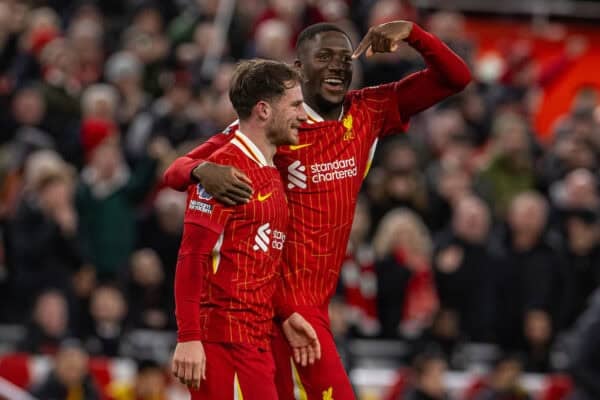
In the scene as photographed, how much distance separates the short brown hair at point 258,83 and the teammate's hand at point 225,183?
35 centimetres

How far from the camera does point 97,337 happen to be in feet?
35.8

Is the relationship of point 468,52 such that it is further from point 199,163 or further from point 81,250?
point 199,163

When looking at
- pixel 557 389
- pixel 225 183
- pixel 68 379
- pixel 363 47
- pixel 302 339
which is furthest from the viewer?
pixel 557 389

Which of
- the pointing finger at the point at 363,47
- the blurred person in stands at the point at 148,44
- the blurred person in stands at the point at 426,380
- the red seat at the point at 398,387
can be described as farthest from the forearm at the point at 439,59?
the blurred person in stands at the point at 148,44

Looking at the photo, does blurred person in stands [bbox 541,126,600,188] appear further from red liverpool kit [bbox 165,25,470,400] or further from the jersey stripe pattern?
the jersey stripe pattern

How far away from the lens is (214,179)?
19.8ft

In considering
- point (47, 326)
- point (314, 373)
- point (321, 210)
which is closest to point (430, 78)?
point (321, 210)

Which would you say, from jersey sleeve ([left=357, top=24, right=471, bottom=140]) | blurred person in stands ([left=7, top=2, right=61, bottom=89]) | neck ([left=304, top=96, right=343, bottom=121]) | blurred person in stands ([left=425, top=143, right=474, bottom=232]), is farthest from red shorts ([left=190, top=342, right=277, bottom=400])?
blurred person in stands ([left=7, top=2, right=61, bottom=89])

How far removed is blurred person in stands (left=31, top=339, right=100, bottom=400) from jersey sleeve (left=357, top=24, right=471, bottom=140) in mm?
4113

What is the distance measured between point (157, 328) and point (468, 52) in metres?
6.05

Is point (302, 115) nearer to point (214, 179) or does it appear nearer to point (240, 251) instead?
point (214, 179)

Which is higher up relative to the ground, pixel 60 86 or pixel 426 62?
pixel 426 62

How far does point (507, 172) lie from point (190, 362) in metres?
7.87

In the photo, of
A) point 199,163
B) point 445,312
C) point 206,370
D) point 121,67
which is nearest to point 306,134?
point 199,163
